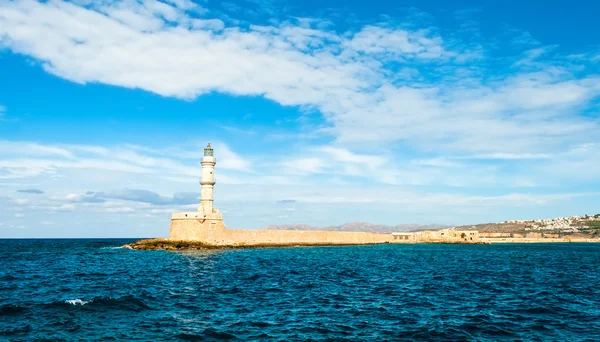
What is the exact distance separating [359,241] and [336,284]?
2972 inches

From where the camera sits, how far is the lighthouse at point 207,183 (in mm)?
58175

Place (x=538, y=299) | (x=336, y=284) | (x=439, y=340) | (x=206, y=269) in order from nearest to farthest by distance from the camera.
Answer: (x=439, y=340) < (x=538, y=299) < (x=336, y=284) < (x=206, y=269)

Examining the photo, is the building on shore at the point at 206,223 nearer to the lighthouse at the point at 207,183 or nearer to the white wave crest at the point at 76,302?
the lighthouse at the point at 207,183

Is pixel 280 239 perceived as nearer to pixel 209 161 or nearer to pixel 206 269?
pixel 209 161

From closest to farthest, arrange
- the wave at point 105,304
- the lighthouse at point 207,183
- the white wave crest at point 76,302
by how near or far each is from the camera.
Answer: the wave at point 105,304
the white wave crest at point 76,302
the lighthouse at point 207,183

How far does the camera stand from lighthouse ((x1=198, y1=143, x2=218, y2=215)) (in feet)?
191

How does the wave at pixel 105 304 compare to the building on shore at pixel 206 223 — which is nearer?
the wave at pixel 105 304

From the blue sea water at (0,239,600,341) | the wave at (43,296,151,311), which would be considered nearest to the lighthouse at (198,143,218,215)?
the blue sea water at (0,239,600,341)

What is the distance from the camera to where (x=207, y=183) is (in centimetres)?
5816

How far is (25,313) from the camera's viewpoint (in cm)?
1798

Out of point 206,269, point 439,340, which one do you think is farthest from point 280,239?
point 439,340

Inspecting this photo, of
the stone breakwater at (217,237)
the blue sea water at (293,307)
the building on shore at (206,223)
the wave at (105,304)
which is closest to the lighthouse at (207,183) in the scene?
the building on shore at (206,223)

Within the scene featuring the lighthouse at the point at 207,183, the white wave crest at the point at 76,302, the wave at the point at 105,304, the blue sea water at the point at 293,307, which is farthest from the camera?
the lighthouse at the point at 207,183

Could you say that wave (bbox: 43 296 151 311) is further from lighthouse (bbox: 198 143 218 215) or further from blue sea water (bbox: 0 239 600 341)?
lighthouse (bbox: 198 143 218 215)
